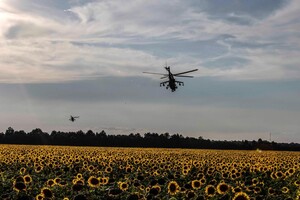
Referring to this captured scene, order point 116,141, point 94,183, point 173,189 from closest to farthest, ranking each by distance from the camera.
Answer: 1. point 173,189
2. point 94,183
3. point 116,141

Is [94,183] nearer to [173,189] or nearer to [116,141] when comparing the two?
[173,189]

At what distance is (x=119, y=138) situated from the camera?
10088 cm

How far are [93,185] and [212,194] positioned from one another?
10.6ft

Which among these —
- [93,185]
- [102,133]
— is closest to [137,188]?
[93,185]

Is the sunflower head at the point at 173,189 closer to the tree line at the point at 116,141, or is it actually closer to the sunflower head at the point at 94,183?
the sunflower head at the point at 94,183

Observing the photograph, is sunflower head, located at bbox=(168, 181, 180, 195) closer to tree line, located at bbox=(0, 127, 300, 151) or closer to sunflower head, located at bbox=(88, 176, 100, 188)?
sunflower head, located at bbox=(88, 176, 100, 188)

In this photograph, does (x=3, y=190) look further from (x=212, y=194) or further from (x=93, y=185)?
(x=212, y=194)

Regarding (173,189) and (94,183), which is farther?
(94,183)

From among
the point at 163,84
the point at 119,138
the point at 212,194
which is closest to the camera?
the point at 212,194

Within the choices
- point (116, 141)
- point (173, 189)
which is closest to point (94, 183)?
point (173, 189)

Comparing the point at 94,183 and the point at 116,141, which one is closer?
the point at 94,183

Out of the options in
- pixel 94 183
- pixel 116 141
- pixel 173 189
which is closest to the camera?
pixel 173 189

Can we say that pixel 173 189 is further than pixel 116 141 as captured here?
No

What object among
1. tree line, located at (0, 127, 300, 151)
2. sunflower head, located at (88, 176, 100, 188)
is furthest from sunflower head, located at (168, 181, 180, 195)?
tree line, located at (0, 127, 300, 151)
